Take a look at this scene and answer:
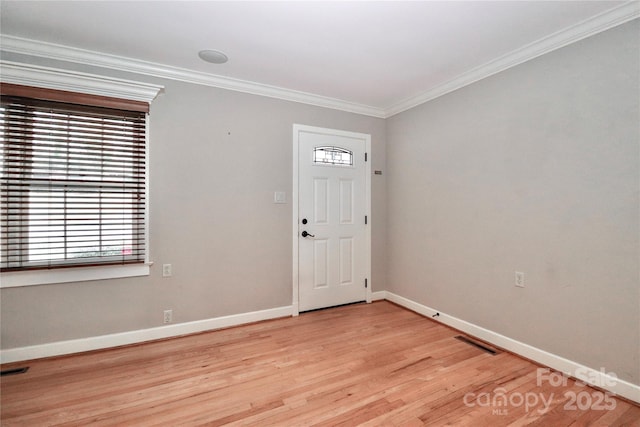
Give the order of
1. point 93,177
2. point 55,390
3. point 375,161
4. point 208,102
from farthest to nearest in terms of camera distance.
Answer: point 375,161 < point 208,102 < point 93,177 < point 55,390

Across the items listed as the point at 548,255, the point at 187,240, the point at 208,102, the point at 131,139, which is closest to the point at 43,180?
the point at 131,139

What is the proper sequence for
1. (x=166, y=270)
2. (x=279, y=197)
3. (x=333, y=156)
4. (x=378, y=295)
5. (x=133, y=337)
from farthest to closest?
(x=378, y=295)
(x=333, y=156)
(x=279, y=197)
(x=166, y=270)
(x=133, y=337)

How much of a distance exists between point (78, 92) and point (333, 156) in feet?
8.30

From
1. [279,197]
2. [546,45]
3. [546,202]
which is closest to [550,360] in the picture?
[546,202]

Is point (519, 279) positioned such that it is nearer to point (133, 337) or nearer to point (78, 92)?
point (133, 337)

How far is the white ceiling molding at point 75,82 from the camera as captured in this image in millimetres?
2258

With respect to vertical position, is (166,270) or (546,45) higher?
(546,45)

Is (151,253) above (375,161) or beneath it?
beneath

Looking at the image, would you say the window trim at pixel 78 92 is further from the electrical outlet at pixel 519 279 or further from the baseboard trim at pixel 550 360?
the electrical outlet at pixel 519 279

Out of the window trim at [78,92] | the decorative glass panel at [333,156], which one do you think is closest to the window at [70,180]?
the window trim at [78,92]

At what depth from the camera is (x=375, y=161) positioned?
12.8ft

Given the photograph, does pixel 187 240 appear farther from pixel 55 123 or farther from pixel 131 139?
pixel 55 123

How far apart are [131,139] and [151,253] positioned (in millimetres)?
1075

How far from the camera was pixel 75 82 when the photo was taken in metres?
2.42
